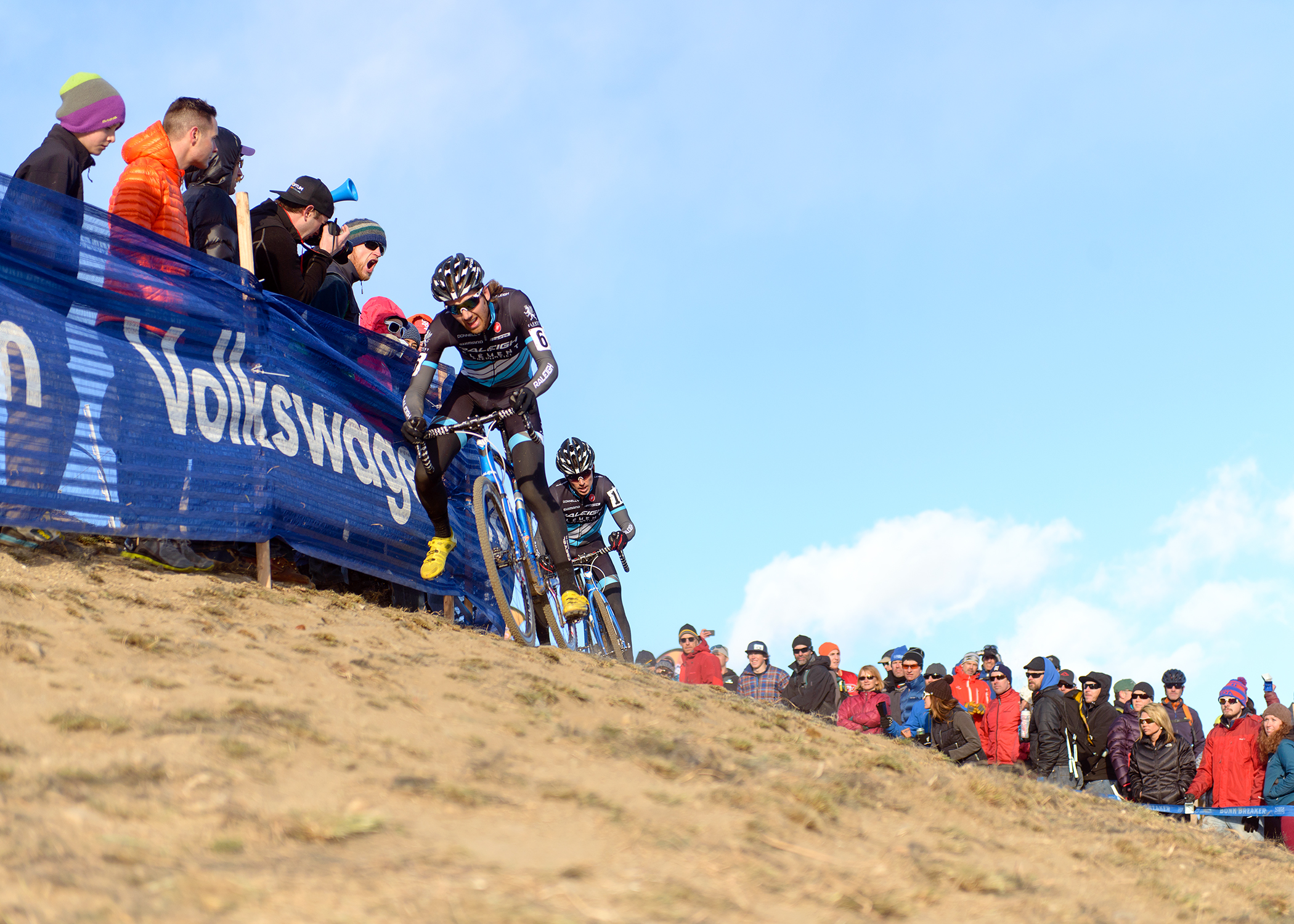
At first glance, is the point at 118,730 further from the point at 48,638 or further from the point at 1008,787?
the point at 1008,787

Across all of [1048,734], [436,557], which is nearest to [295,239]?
[436,557]

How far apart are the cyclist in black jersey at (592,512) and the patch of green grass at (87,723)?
7865 millimetres

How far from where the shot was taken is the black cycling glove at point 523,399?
363 inches

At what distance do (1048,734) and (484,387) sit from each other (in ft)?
23.8

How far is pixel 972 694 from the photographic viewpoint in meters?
13.8

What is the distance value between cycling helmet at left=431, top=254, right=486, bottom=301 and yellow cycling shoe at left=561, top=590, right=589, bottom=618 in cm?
256

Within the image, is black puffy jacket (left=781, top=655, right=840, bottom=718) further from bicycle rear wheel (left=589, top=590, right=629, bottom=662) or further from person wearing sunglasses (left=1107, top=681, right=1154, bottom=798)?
person wearing sunglasses (left=1107, top=681, right=1154, bottom=798)

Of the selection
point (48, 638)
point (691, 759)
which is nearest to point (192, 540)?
point (48, 638)

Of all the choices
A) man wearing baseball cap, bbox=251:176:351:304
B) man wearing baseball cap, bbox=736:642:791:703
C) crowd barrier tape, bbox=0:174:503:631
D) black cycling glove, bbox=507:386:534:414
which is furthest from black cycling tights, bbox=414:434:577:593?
man wearing baseball cap, bbox=736:642:791:703

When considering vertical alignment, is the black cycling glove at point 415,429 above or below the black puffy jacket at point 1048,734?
above

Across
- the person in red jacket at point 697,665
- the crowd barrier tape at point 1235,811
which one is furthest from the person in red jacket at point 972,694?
the person in red jacket at point 697,665

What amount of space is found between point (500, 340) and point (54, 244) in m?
3.39

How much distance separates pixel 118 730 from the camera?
4.92 meters

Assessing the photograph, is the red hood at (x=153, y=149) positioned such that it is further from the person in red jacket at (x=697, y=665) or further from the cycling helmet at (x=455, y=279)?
the person in red jacket at (x=697, y=665)
